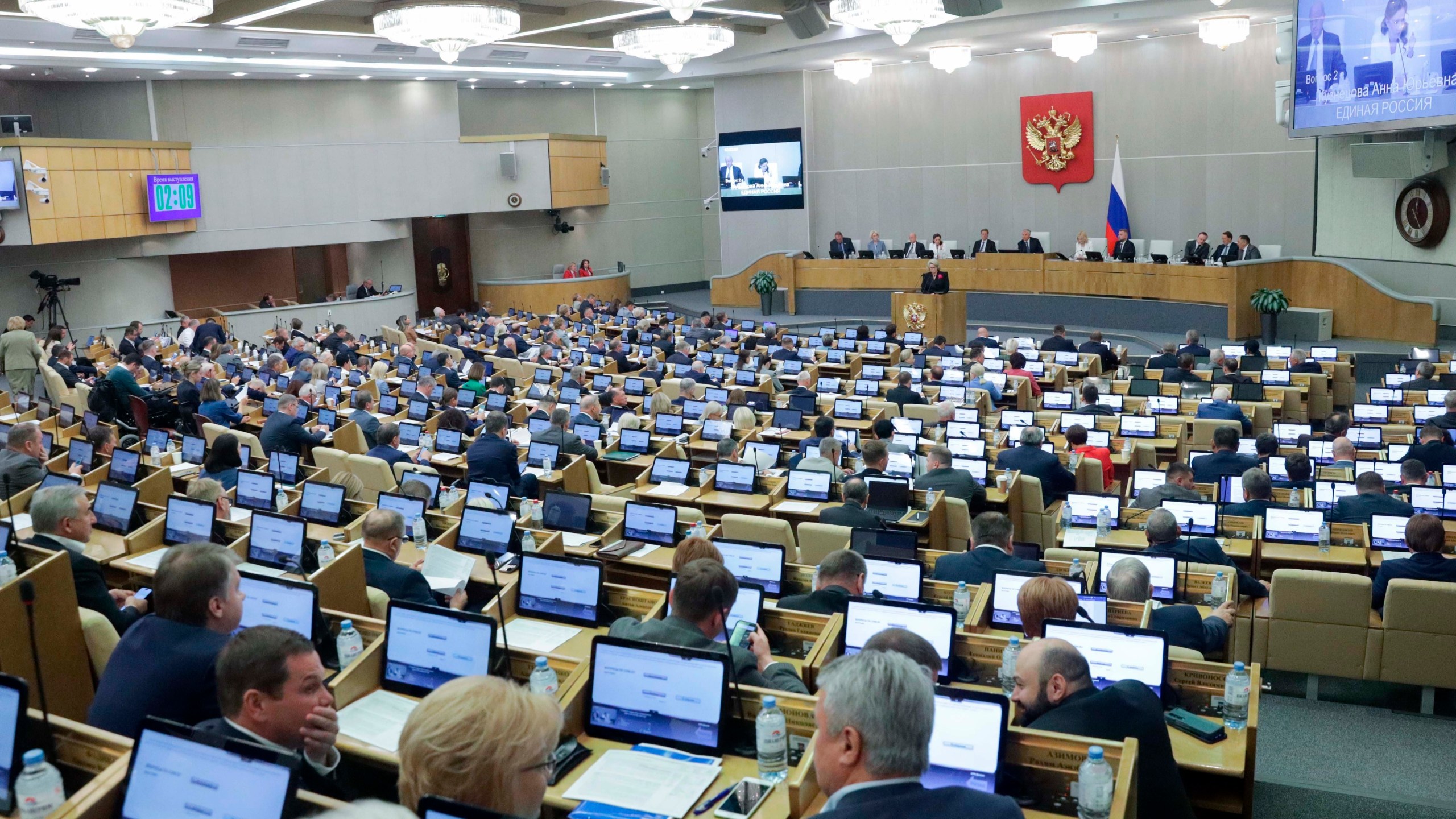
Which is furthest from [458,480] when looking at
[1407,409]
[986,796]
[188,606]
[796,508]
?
[1407,409]

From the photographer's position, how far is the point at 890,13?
13055 millimetres

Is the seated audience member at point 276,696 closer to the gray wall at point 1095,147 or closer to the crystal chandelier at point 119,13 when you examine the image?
the crystal chandelier at point 119,13

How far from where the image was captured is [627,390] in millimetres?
12711

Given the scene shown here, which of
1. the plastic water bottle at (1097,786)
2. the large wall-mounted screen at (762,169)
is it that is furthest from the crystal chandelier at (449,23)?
the large wall-mounted screen at (762,169)

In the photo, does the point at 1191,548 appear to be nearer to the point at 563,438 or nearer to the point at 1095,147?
the point at 563,438

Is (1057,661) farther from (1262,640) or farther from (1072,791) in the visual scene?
(1262,640)

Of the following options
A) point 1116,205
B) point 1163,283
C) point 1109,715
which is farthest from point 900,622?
point 1116,205

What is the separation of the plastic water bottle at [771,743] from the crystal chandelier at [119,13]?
27.6 feet

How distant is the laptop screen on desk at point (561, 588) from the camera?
4852mm

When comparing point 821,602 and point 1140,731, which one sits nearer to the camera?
point 1140,731

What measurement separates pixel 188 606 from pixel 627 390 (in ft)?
30.3

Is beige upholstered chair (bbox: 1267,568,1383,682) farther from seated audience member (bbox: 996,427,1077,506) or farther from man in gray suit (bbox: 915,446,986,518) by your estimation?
seated audience member (bbox: 996,427,1077,506)

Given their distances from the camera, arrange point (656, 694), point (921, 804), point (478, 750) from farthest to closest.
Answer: point (656, 694) → point (921, 804) → point (478, 750)

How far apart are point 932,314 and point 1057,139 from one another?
5.27 metres
